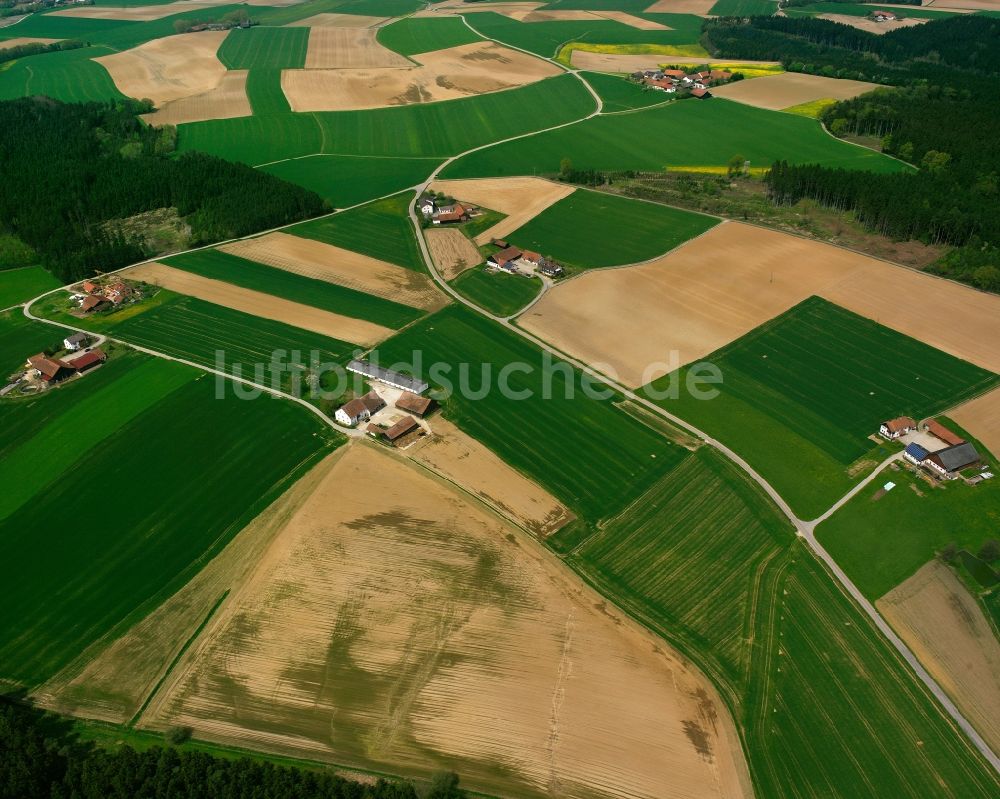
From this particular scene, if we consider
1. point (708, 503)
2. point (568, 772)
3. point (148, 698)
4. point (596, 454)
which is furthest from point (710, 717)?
point (148, 698)

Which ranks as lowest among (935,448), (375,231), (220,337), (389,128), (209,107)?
(935,448)

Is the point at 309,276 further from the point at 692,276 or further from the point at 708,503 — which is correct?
the point at 708,503

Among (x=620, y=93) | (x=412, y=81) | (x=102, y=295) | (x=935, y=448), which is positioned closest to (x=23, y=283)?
(x=102, y=295)

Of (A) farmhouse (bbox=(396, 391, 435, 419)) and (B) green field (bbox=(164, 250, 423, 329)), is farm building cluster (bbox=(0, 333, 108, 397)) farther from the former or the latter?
(A) farmhouse (bbox=(396, 391, 435, 419))

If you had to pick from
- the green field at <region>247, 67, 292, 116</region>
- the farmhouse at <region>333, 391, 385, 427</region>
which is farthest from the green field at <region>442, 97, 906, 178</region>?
the farmhouse at <region>333, 391, 385, 427</region>

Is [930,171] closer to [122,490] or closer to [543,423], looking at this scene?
[543,423]

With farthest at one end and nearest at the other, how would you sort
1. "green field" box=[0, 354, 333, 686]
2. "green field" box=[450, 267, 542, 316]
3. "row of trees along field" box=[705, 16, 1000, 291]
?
"row of trees along field" box=[705, 16, 1000, 291] → "green field" box=[450, 267, 542, 316] → "green field" box=[0, 354, 333, 686]
